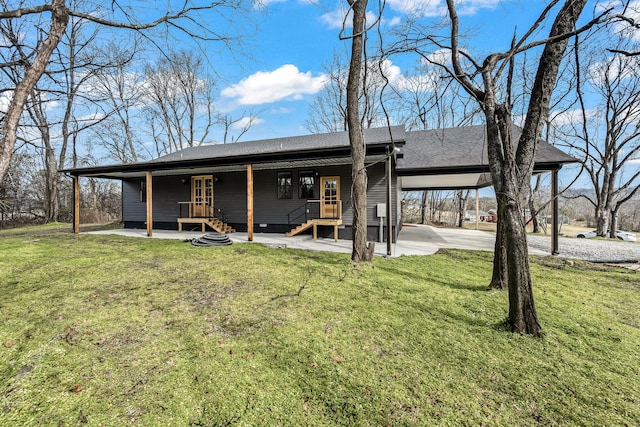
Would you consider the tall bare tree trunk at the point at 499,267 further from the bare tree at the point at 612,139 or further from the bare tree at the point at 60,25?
the bare tree at the point at 612,139

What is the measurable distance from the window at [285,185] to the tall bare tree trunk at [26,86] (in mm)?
6970

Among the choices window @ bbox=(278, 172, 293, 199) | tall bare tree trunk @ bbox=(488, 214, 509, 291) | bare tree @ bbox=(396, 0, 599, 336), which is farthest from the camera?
window @ bbox=(278, 172, 293, 199)

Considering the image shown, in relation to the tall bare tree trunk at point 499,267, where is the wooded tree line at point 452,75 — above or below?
above

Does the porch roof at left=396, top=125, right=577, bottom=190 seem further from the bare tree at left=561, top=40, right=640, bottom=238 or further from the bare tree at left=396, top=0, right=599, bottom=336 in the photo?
the bare tree at left=561, top=40, right=640, bottom=238

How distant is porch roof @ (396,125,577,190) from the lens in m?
7.56

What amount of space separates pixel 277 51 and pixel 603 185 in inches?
695

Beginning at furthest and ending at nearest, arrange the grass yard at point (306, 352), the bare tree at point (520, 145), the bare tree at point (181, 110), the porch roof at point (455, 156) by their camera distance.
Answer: the bare tree at point (181, 110) → the porch roof at point (455, 156) → the bare tree at point (520, 145) → the grass yard at point (306, 352)

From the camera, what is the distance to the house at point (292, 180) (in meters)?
8.29

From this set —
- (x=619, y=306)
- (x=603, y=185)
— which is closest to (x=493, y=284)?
(x=619, y=306)

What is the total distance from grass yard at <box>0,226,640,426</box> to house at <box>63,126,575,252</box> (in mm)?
4368

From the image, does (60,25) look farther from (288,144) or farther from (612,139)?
(612,139)

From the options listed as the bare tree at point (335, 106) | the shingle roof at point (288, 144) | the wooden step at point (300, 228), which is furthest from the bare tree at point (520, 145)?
the bare tree at point (335, 106)

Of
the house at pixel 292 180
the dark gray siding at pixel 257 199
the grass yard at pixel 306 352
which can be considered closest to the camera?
the grass yard at pixel 306 352

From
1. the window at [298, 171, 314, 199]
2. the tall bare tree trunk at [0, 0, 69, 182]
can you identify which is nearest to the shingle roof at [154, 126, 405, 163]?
the window at [298, 171, 314, 199]
